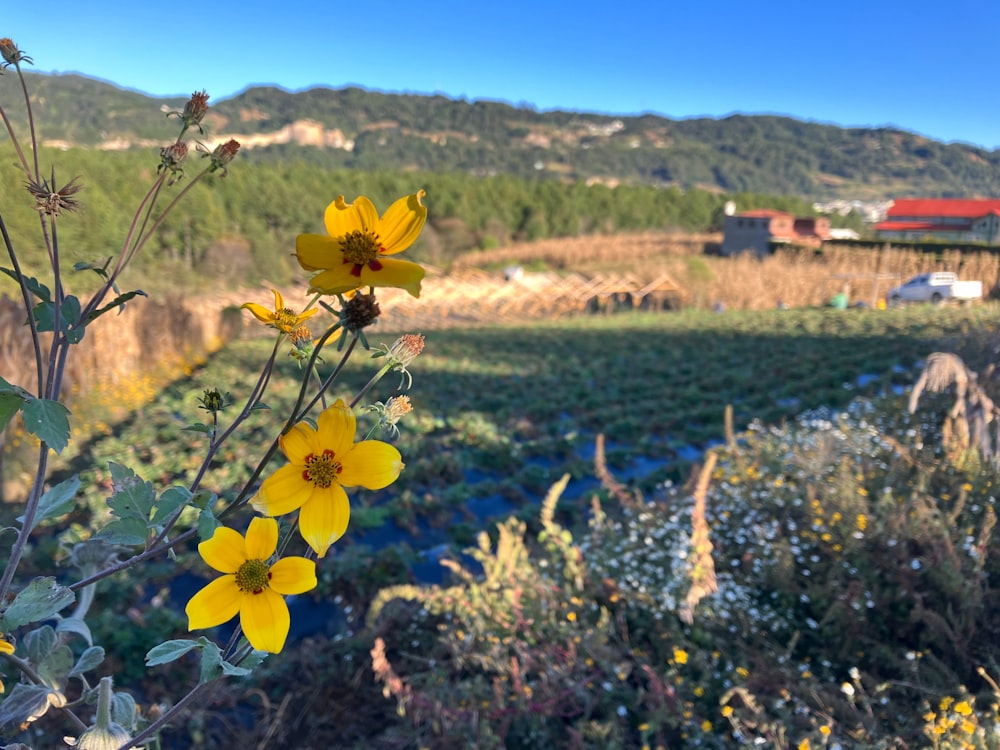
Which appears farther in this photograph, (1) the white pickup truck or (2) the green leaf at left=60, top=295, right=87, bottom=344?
(1) the white pickup truck

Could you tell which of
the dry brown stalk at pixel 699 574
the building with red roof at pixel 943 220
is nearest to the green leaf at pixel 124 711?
the dry brown stalk at pixel 699 574

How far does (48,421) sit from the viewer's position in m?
0.56

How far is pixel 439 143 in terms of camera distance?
8850 cm

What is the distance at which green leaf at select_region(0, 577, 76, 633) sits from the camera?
1.89 ft

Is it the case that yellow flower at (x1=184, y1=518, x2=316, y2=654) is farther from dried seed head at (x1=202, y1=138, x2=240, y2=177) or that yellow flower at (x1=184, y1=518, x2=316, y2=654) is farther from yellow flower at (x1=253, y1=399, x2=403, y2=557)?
dried seed head at (x1=202, y1=138, x2=240, y2=177)

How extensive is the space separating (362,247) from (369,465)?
0.21 meters

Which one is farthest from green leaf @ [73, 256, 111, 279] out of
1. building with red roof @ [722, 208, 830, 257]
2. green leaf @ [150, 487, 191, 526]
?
building with red roof @ [722, 208, 830, 257]

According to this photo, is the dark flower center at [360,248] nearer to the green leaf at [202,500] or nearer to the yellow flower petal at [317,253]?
the yellow flower petal at [317,253]

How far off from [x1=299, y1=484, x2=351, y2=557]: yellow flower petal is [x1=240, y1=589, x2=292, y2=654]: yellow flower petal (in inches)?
2.8

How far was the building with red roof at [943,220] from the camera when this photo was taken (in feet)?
141

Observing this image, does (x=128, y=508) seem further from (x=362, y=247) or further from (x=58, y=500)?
(x=362, y=247)

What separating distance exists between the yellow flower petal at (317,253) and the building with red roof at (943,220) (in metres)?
49.0

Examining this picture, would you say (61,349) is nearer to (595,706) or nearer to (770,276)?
(595,706)

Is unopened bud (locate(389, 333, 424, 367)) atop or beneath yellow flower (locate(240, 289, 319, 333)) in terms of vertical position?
beneath
